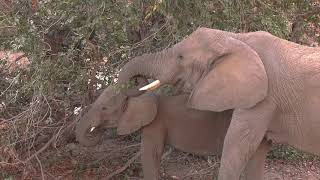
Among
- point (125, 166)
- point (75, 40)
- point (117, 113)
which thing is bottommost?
point (125, 166)

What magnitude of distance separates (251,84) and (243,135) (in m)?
0.42

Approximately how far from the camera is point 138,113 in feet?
17.9

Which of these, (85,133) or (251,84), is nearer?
(251,84)

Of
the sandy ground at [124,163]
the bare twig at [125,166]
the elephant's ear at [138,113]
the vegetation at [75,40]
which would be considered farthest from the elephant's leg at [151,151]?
the vegetation at [75,40]

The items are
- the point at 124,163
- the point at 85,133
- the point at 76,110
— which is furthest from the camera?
the point at 124,163

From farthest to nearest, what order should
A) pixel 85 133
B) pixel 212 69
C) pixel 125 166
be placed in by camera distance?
1. pixel 125 166
2. pixel 85 133
3. pixel 212 69

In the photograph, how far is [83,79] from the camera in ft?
17.2

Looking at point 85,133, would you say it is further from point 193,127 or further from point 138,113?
point 193,127

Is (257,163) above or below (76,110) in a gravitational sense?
below

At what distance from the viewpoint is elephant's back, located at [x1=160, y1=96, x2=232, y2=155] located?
551cm

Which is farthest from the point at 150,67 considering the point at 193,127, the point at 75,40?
the point at 193,127

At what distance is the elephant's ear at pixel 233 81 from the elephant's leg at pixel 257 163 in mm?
809

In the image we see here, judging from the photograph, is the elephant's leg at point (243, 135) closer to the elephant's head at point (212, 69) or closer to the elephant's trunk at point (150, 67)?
the elephant's head at point (212, 69)

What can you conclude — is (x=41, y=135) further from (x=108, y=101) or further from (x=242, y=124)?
(x=242, y=124)
